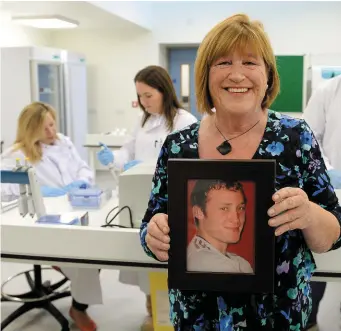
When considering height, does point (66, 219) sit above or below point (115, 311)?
above

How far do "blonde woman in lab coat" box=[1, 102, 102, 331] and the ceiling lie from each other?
77.2 inches

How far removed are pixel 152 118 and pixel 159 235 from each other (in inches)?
77.6

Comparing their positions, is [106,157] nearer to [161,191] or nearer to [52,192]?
[52,192]

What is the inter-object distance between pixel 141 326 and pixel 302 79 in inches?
163

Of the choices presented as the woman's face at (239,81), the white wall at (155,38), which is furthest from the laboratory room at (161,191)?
the white wall at (155,38)

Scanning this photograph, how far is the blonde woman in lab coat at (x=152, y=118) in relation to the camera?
8.82ft

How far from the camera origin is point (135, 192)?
1734 millimetres

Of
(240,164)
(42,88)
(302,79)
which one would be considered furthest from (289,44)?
(240,164)

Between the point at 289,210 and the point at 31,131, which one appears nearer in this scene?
the point at 289,210

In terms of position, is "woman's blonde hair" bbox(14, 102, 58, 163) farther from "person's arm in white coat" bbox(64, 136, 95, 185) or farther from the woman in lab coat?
the woman in lab coat

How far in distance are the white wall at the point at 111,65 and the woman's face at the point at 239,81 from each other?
6067 millimetres

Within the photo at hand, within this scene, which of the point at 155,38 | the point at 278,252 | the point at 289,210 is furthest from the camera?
the point at 155,38

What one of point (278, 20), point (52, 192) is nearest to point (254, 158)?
point (52, 192)

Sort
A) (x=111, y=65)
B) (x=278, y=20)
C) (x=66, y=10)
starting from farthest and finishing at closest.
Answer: (x=111, y=65), (x=278, y=20), (x=66, y=10)
